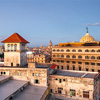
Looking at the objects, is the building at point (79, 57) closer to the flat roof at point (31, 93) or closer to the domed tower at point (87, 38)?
the domed tower at point (87, 38)

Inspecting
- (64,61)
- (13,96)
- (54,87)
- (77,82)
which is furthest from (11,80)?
(64,61)

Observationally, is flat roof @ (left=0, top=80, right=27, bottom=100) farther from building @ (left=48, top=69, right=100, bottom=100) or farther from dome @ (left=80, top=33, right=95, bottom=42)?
dome @ (left=80, top=33, right=95, bottom=42)

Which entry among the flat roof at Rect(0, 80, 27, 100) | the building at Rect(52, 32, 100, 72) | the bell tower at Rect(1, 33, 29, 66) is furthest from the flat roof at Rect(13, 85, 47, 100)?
the building at Rect(52, 32, 100, 72)

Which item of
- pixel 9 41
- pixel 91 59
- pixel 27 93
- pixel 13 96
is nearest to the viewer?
pixel 13 96

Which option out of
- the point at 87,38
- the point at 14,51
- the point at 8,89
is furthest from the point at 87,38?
the point at 8,89

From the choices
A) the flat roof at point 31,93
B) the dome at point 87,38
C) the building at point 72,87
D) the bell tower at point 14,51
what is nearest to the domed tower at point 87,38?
the dome at point 87,38

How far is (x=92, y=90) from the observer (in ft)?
81.0

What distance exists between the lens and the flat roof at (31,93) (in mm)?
21737

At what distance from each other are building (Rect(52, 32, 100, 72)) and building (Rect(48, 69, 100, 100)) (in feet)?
65.2

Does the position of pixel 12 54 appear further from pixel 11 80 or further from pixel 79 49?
pixel 79 49

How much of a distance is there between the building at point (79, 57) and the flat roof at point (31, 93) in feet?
79.1

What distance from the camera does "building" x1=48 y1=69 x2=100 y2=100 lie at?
81.8 ft

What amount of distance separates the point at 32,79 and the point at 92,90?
46.1 ft

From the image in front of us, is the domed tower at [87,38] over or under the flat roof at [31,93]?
Answer: over
